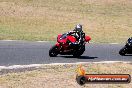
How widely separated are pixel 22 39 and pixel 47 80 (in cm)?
1477

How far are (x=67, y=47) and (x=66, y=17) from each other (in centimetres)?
2441

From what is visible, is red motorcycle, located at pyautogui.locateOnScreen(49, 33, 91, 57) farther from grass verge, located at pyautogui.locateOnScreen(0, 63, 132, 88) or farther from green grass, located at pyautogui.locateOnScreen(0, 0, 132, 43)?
green grass, located at pyautogui.locateOnScreen(0, 0, 132, 43)

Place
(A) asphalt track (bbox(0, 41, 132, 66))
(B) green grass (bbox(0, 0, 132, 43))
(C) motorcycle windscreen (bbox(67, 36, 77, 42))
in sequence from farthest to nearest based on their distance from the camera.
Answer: (B) green grass (bbox(0, 0, 132, 43)) → (C) motorcycle windscreen (bbox(67, 36, 77, 42)) → (A) asphalt track (bbox(0, 41, 132, 66))

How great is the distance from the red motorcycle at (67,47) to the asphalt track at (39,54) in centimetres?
26

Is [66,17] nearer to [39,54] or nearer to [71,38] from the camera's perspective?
[39,54]

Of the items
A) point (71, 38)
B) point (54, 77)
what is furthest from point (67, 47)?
point (54, 77)

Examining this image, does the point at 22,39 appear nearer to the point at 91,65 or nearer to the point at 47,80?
the point at 91,65

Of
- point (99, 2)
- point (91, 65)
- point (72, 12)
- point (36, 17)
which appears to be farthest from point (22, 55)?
point (99, 2)

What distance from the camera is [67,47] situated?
21.7 metres

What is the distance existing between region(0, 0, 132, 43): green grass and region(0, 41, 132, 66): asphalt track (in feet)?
23.4

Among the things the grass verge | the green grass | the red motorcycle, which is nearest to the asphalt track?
the red motorcycle

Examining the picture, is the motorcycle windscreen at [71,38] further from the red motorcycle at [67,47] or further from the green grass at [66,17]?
the green grass at [66,17]

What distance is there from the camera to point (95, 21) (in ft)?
147

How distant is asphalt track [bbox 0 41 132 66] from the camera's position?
20.2 m
